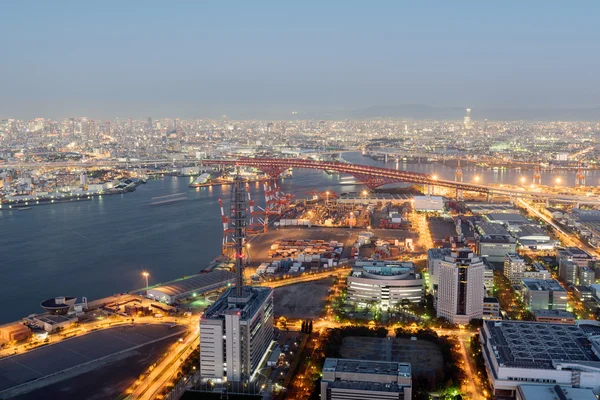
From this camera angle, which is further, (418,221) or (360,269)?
(418,221)

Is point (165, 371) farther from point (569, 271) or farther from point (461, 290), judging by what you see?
point (569, 271)

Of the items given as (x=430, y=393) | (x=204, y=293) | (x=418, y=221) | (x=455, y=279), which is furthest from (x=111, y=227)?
(x=430, y=393)

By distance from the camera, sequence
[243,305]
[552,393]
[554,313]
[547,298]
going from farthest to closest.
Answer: [547,298] < [554,313] < [243,305] < [552,393]

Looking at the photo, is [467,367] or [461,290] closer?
[467,367]

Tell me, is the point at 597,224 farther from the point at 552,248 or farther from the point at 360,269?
the point at 360,269

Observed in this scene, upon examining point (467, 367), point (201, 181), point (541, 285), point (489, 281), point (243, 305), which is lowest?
point (467, 367)

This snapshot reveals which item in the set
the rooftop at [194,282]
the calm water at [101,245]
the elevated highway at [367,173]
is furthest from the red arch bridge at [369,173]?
the rooftop at [194,282]

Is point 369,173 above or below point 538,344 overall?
above

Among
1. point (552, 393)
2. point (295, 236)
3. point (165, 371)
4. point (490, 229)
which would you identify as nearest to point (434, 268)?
point (552, 393)
